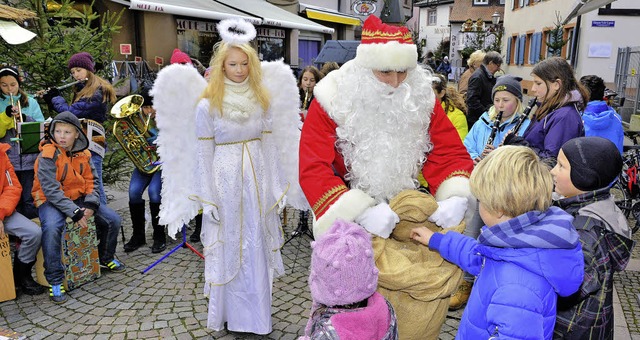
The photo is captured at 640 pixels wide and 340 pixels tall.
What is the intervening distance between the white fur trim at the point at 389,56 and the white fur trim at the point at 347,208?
69 cm

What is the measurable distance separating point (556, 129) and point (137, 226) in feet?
14.3

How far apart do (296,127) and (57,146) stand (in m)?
2.21

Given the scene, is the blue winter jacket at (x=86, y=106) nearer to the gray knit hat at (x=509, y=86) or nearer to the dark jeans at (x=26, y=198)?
the dark jeans at (x=26, y=198)

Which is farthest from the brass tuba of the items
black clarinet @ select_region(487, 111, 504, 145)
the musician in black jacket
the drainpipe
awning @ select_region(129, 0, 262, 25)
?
the drainpipe

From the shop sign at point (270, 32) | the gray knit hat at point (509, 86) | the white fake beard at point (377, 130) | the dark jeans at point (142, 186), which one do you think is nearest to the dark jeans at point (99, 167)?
the dark jeans at point (142, 186)

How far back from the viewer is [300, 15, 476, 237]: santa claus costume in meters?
2.52

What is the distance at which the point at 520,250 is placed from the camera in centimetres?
176

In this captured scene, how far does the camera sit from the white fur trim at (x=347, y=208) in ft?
7.80

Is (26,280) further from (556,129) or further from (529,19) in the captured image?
(529,19)

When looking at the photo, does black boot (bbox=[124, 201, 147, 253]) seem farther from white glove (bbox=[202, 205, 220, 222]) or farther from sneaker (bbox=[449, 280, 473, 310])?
sneaker (bbox=[449, 280, 473, 310])

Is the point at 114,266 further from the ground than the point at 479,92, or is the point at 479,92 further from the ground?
the point at 479,92

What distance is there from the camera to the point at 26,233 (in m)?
4.09

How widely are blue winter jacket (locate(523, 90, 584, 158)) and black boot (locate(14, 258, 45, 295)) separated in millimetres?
4397

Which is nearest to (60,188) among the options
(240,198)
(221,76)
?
(240,198)
